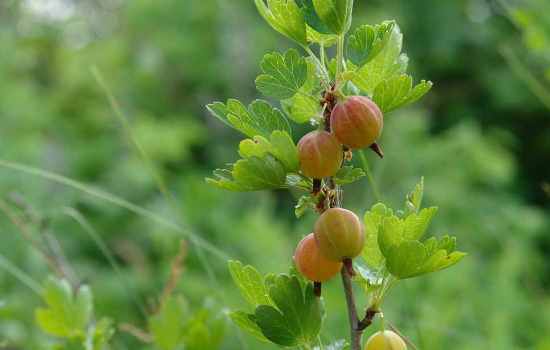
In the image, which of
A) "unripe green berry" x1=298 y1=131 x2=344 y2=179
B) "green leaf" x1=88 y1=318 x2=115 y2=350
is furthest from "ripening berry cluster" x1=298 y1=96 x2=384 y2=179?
"green leaf" x1=88 y1=318 x2=115 y2=350

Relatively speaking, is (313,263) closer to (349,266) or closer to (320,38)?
(349,266)

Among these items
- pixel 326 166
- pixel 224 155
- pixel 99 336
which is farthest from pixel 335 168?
pixel 224 155

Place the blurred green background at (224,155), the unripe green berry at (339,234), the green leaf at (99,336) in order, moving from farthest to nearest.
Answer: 1. the blurred green background at (224,155)
2. the green leaf at (99,336)
3. the unripe green berry at (339,234)

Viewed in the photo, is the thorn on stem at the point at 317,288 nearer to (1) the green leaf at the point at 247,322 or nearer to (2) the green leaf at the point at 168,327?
(1) the green leaf at the point at 247,322

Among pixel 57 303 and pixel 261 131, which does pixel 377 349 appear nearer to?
pixel 261 131

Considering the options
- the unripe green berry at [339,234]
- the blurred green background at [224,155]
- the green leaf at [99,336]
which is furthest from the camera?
the blurred green background at [224,155]

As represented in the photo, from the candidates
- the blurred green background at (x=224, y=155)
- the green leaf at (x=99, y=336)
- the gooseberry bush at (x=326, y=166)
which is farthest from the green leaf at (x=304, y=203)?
the blurred green background at (x=224, y=155)
